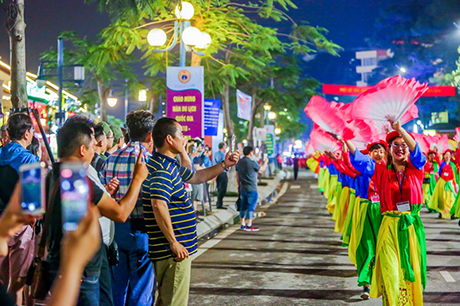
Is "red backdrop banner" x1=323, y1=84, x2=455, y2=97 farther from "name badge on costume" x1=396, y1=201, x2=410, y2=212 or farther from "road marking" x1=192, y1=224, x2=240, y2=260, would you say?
"name badge on costume" x1=396, y1=201, x2=410, y2=212

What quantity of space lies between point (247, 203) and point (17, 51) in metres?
6.93

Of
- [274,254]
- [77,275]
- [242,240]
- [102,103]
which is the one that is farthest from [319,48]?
[102,103]

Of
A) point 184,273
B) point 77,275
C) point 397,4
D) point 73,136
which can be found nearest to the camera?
point 77,275

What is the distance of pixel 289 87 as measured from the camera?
30.2 m

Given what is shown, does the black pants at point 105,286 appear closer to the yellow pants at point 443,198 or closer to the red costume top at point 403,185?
the red costume top at point 403,185

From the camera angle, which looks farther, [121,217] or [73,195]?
[121,217]

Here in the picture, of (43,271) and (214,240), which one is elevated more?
(43,271)

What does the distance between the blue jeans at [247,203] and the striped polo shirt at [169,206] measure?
8.90 m

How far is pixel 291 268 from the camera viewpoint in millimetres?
8828

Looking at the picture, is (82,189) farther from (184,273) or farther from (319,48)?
(319,48)

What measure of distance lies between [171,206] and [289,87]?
26.0 m

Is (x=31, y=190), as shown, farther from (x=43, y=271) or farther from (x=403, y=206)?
(x=403, y=206)

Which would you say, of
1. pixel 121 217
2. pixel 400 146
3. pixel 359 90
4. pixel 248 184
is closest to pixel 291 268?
pixel 400 146

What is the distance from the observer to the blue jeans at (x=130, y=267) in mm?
5082
